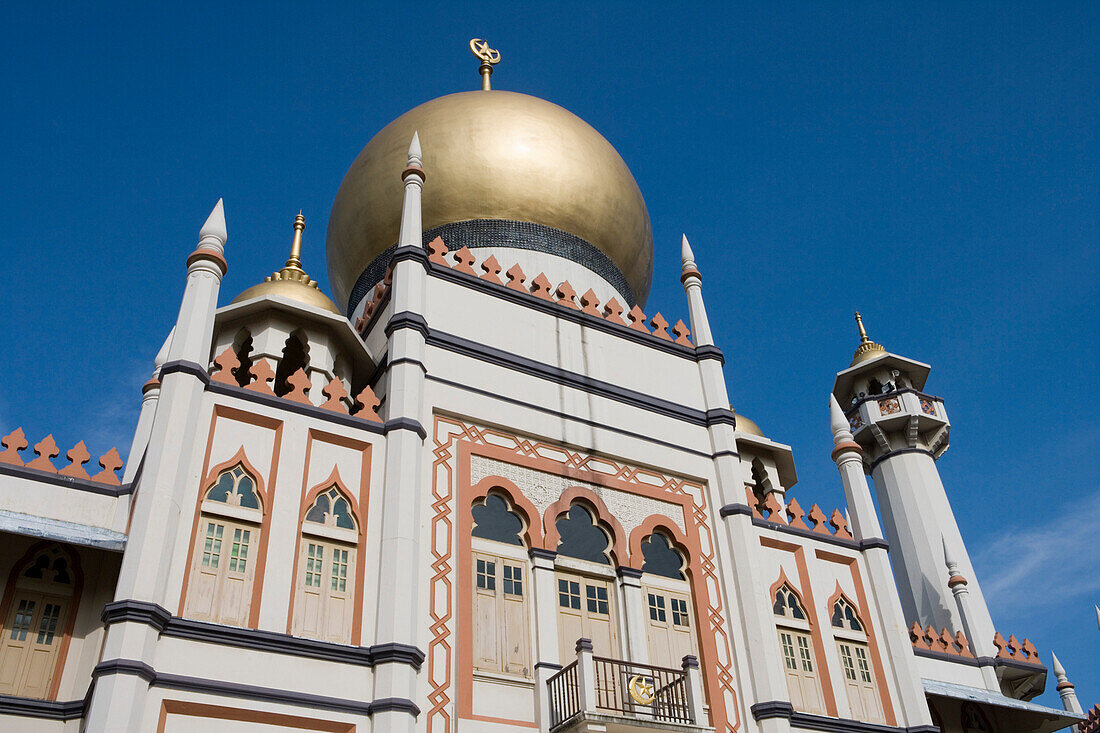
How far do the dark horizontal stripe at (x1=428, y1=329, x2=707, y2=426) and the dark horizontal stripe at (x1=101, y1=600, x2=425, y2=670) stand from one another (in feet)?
11.3

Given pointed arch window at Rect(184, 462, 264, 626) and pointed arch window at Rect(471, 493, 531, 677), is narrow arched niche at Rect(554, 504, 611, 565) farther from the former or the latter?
pointed arch window at Rect(184, 462, 264, 626)

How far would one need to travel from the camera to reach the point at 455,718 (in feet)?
26.5

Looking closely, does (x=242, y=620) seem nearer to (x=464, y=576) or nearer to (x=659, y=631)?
(x=464, y=576)

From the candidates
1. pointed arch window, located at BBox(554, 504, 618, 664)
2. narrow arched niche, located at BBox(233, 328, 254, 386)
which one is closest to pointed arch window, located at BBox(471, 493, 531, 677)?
pointed arch window, located at BBox(554, 504, 618, 664)

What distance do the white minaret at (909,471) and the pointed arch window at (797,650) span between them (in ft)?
21.6

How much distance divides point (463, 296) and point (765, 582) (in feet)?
15.1

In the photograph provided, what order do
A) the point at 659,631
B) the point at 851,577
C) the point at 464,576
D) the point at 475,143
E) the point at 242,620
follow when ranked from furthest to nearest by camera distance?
the point at 475,143, the point at 851,577, the point at 659,631, the point at 464,576, the point at 242,620

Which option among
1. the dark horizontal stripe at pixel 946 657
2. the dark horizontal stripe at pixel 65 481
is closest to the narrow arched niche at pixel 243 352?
the dark horizontal stripe at pixel 65 481

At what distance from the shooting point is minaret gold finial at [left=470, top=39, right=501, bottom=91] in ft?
55.5

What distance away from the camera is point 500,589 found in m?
9.05

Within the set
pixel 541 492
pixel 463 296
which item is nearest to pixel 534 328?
pixel 463 296

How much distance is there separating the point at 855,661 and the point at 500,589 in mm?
4480

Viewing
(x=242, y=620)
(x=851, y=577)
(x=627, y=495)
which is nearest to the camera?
(x=242, y=620)

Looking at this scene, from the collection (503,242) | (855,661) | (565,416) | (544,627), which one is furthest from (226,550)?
(855,661)
